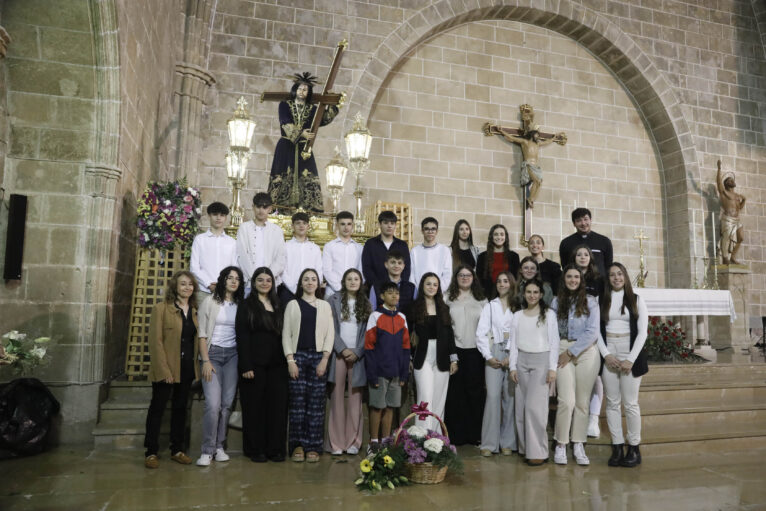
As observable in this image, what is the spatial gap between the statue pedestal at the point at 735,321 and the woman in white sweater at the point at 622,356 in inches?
245

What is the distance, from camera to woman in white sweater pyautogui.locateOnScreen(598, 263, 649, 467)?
15.4 ft

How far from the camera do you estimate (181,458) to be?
14.8 feet

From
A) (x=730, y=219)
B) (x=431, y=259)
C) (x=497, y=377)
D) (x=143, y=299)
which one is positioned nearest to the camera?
(x=497, y=377)

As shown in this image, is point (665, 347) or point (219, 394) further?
point (665, 347)

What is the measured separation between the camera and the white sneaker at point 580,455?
4.66m

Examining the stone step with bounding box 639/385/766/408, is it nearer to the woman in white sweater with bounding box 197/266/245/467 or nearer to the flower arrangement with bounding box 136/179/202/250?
the woman in white sweater with bounding box 197/266/245/467

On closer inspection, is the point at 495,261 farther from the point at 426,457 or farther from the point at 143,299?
the point at 143,299

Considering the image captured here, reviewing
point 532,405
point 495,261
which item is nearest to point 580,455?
point 532,405

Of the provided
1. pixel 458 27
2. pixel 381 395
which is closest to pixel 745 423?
pixel 381 395

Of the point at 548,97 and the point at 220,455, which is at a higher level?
the point at 548,97

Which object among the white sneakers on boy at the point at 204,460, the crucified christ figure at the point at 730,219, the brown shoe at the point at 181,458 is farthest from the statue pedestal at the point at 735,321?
the brown shoe at the point at 181,458

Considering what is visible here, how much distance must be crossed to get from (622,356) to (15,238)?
526 cm

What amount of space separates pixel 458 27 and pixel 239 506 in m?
8.95

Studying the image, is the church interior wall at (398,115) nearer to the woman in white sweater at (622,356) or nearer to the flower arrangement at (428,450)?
the flower arrangement at (428,450)
